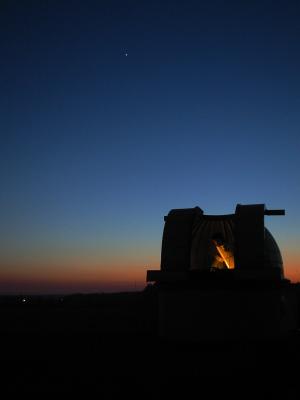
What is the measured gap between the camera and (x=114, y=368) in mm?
13102

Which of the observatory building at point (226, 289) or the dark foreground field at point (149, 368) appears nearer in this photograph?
the dark foreground field at point (149, 368)

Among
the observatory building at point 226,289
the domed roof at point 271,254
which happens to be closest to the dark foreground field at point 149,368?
the observatory building at point 226,289

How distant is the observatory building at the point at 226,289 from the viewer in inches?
672

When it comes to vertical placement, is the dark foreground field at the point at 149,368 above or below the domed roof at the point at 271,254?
below

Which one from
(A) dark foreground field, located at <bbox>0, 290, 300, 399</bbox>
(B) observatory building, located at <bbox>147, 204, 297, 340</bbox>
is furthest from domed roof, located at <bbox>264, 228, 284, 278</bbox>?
(A) dark foreground field, located at <bbox>0, 290, 300, 399</bbox>

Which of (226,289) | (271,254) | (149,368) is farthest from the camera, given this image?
(271,254)

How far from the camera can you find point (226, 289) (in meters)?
17.2

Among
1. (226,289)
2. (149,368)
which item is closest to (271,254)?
(226,289)

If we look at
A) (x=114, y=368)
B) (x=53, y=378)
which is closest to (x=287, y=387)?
Answer: (x=114, y=368)

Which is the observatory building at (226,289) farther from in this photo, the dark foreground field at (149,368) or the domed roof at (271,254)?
the dark foreground field at (149,368)

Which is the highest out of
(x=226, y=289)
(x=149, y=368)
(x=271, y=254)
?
(x=271, y=254)

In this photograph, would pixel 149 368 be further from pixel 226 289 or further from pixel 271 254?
pixel 271 254

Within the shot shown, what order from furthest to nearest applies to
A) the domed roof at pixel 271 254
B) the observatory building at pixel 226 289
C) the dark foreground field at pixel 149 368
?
the domed roof at pixel 271 254
the observatory building at pixel 226 289
the dark foreground field at pixel 149 368

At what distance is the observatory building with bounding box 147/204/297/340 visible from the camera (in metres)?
17.1
